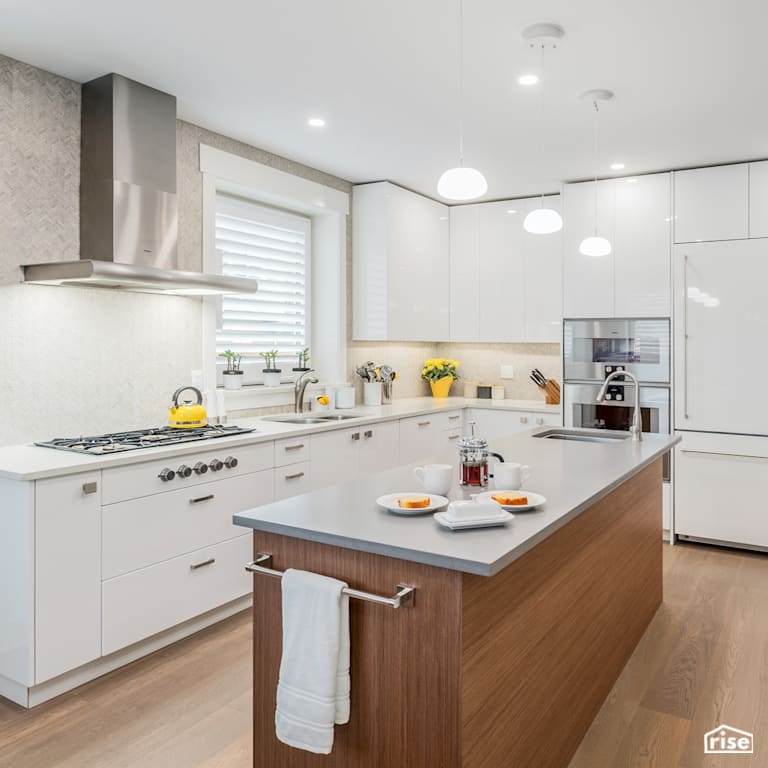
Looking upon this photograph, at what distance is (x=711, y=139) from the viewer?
3.95 meters

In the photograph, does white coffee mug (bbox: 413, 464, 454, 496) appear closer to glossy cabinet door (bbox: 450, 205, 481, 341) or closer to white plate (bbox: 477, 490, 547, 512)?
white plate (bbox: 477, 490, 547, 512)

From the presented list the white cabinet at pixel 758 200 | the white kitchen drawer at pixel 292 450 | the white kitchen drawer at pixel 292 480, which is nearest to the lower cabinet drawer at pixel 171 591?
the white kitchen drawer at pixel 292 480

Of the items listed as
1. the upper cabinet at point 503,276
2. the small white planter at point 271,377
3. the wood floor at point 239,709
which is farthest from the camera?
the upper cabinet at point 503,276

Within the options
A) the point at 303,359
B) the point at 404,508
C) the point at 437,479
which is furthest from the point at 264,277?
the point at 404,508

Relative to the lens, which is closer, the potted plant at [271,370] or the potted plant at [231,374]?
the potted plant at [231,374]

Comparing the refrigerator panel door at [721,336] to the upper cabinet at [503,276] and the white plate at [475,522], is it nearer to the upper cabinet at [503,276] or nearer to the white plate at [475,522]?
the upper cabinet at [503,276]

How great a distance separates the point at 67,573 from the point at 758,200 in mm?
4415

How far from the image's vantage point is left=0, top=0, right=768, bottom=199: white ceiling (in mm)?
2510

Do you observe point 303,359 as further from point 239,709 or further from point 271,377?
point 239,709

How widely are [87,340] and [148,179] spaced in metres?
0.83

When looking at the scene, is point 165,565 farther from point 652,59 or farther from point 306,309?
point 652,59

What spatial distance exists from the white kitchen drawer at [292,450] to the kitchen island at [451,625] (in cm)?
122

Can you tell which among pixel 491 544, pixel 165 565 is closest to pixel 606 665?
pixel 491 544

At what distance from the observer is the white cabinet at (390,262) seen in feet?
16.2
